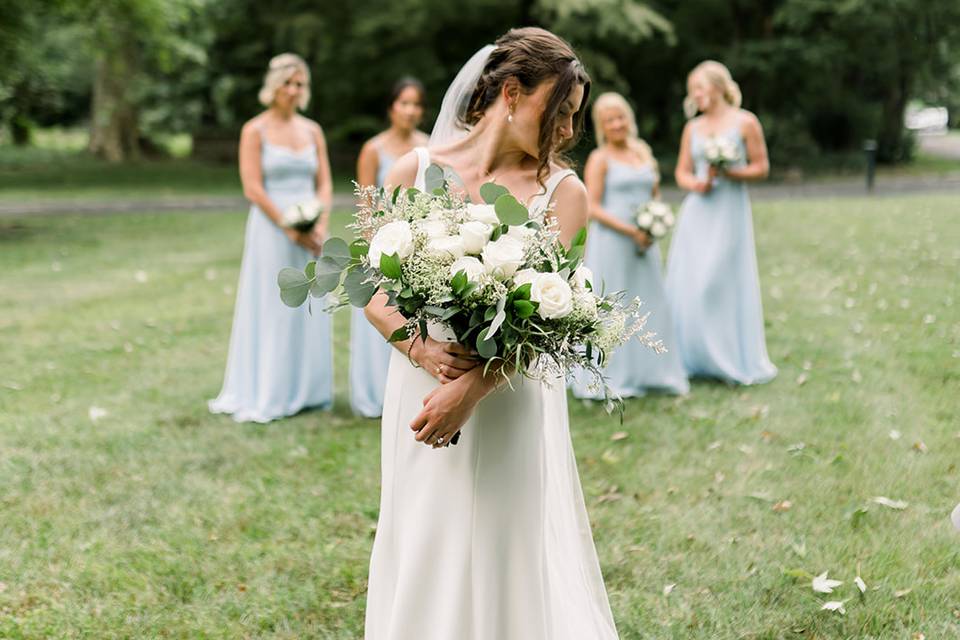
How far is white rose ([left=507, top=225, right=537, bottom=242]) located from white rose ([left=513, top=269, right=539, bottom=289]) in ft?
0.40

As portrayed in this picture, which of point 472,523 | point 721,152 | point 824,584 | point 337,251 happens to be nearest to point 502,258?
point 337,251

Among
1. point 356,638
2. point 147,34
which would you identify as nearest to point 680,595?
point 356,638

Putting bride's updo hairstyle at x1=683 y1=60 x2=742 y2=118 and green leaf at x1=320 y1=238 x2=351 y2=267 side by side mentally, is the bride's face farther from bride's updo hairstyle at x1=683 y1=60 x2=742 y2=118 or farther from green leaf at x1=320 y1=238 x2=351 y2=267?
bride's updo hairstyle at x1=683 y1=60 x2=742 y2=118

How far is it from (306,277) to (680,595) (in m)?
2.62

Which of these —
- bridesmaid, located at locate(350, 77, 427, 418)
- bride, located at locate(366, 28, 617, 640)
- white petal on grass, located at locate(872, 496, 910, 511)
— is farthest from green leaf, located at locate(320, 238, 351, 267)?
bridesmaid, located at locate(350, 77, 427, 418)

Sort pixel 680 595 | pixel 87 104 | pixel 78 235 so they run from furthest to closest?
pixel 87 104 < pixel 78 235 < pixel 680 595

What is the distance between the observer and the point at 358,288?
121 inches

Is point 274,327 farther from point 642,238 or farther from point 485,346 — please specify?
point 485,346

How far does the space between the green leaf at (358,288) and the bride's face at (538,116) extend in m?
0.80

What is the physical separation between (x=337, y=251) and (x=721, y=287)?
6.19 m

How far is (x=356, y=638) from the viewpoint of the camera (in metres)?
4.39

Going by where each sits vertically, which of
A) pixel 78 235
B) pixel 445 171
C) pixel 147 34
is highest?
pixel 147 34

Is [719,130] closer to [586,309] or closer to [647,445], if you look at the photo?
[647,445]

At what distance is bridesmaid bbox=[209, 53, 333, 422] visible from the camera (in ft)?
25.5
